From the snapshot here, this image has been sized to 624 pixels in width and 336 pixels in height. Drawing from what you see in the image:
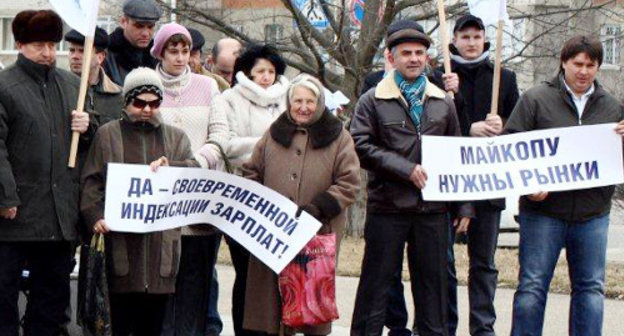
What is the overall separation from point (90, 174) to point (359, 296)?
74.8 inches

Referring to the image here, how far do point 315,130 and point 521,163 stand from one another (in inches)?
51.1

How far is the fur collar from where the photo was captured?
9.32 meters

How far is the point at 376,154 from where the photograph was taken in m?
8.85

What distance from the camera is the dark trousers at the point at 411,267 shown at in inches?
352

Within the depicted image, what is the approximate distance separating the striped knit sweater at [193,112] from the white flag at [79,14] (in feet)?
2.28

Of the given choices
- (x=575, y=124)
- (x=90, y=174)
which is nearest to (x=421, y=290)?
(x=575, y=124)

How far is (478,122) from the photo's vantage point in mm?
9555

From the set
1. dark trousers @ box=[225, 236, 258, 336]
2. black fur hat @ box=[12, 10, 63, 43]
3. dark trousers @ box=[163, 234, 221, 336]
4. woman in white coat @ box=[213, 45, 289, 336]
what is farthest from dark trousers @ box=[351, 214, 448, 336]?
black fur hat @ box=[12, 10, 63, 43]

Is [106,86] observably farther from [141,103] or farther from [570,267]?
[570,267]

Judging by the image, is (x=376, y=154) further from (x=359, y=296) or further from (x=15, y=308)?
(x=15, y=308)

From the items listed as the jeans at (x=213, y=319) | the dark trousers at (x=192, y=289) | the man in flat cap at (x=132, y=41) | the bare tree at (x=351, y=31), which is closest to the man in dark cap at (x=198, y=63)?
the man in flat cap at (x=132, y=41)

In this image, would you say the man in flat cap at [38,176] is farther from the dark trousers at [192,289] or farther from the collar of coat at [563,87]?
the collar of coat at [563,87]

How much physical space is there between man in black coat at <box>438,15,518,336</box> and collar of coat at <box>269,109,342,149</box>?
3.73 ft

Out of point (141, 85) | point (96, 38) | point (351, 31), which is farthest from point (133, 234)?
point (351, 31)
